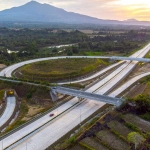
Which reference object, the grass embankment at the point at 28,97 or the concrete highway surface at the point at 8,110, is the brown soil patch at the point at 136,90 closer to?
the grass embankment at the point at 28,97

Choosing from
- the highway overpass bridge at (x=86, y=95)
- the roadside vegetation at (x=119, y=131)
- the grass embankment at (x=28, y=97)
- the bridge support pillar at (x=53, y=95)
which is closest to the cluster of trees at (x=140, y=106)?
the roadside vegetation at (x=119, y=131)

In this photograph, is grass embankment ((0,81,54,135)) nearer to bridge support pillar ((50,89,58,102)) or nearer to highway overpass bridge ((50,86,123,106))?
bridge support pillar ((50,89,58,102))

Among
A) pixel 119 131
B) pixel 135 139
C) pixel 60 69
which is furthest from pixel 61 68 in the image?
pixel 135 139

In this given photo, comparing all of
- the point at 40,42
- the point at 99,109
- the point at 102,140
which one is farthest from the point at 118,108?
the point at 40,42

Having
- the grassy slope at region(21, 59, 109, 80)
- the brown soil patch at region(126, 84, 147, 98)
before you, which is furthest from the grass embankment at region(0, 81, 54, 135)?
the brown soil patch at region(126, 84, 147, 98)

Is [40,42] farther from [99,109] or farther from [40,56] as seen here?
[99,109]

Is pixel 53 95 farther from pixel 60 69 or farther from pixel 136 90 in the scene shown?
pixel 136 90
